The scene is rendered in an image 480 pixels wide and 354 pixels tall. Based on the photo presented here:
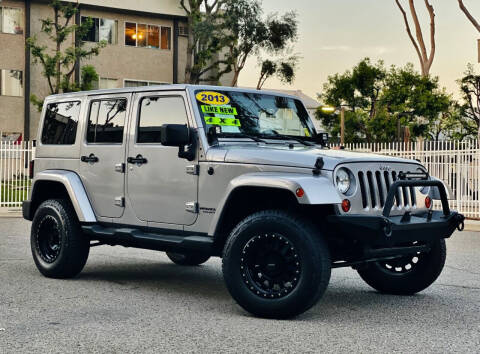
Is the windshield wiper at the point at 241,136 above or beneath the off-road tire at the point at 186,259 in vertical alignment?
above

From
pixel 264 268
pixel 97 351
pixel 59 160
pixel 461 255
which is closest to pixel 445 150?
pixel 461 255

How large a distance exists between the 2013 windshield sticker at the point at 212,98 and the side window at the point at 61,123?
77.0 inches

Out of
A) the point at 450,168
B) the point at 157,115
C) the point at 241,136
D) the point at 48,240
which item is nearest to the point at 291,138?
the point at 241,136

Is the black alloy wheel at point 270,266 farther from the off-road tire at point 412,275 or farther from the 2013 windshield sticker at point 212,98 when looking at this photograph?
the 2013 windshield sticker at point 212,98

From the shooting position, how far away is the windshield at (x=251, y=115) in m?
7.79

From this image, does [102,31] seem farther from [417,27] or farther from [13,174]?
[13,174]

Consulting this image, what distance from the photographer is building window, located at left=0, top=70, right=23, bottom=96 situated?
39938 mm

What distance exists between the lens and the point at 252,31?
43.2 m

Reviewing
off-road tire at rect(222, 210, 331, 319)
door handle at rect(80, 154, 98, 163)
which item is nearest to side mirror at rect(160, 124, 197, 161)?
off-road tire at rect(222, 210, 331, 319)

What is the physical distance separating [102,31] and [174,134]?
120ft

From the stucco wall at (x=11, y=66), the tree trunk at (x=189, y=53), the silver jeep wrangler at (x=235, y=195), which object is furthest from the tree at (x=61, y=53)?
the silver jeep wrangler at (x=235, y=195)

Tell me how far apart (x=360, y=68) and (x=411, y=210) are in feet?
143

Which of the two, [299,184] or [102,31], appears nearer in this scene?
[299,184]

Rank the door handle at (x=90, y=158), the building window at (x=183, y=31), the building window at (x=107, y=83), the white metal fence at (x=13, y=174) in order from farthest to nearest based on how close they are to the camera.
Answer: the building window at (x=183, y=31) → the building window at (x=107, y=83) → the white metal fence at (x=13, y=174) → the door handle at (x=90, y=158)
